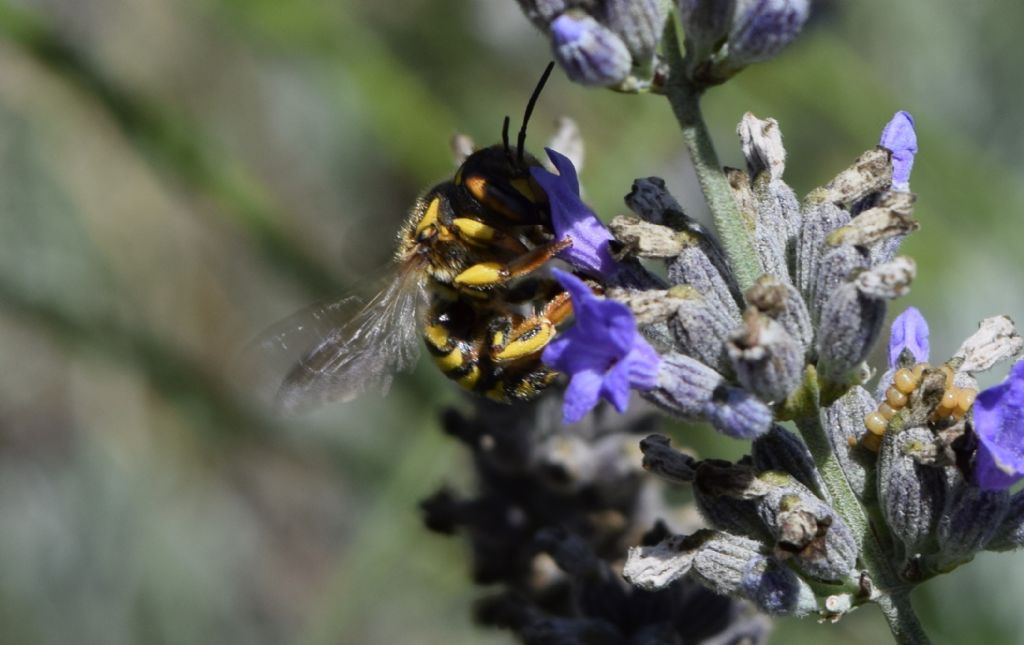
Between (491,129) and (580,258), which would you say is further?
(491,129)

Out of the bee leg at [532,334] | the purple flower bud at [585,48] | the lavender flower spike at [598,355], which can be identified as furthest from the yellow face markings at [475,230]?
the purple flower bud at [585,48]

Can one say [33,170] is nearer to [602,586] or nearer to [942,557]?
[602,586]

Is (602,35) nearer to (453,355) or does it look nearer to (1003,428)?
(1003,428)

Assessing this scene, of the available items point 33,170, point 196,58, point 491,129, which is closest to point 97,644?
point 33,170

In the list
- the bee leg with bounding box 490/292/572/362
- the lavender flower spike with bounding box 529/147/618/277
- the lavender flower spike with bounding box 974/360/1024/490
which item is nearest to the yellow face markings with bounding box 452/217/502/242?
the bee leg with bounding box 490/292/572/362

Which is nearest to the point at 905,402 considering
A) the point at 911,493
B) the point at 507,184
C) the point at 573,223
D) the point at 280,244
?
the point at 911,493
